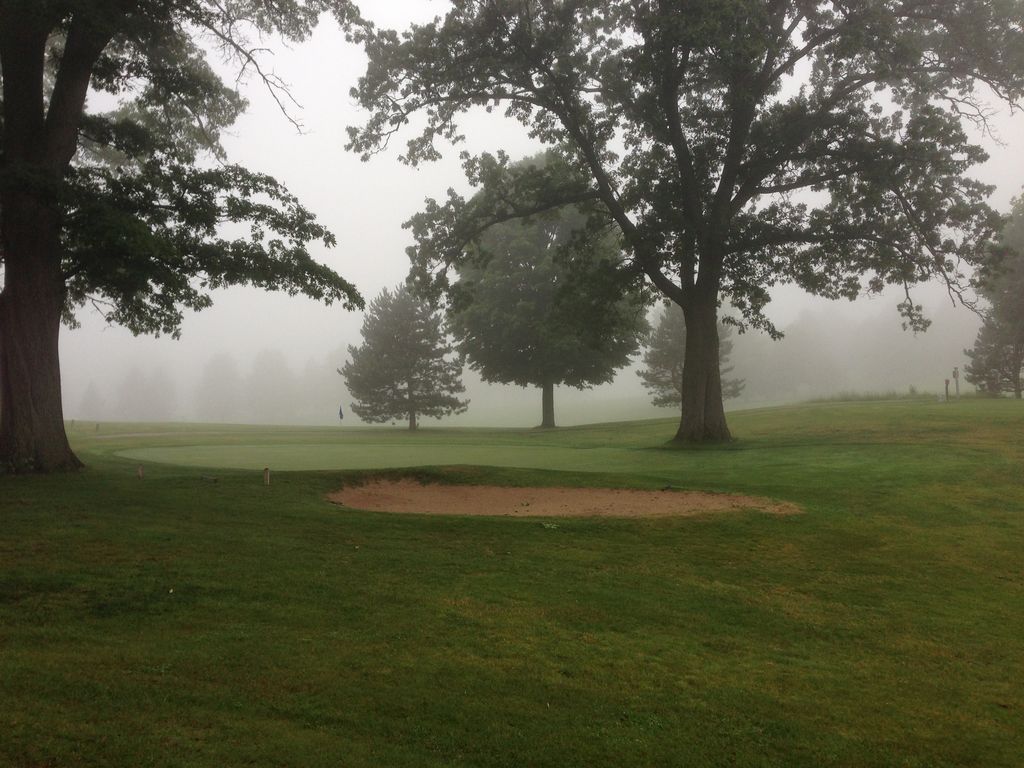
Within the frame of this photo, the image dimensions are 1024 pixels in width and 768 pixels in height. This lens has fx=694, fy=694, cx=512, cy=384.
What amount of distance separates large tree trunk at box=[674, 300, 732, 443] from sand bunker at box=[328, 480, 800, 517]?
976cm

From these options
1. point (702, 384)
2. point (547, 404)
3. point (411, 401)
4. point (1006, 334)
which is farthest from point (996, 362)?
point (411, 401)

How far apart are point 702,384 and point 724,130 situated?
28.0ft

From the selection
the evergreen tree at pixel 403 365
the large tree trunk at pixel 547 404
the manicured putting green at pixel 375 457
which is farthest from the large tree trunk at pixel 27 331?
the evergreen tree at pixel 403 365

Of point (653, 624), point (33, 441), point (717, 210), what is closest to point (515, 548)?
point (653, 624)

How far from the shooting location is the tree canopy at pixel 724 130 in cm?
2033

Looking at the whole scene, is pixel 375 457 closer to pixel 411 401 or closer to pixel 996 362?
pixel 411 401

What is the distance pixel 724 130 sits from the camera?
23.2 metres

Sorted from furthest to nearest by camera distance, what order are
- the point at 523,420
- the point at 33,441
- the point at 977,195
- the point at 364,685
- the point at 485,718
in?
the point at 523,420 → the point at 977,195 → the point at 33,441 → the point at 364,685 → the point at 485,718

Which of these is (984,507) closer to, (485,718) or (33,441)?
(485,718)

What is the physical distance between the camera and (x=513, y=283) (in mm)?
41375

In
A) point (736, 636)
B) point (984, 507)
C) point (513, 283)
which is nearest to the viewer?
point (736, 636)

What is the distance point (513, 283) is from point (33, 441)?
1196 inches

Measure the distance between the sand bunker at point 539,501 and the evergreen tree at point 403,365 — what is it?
3324cm

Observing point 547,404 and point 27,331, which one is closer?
point 27,331
